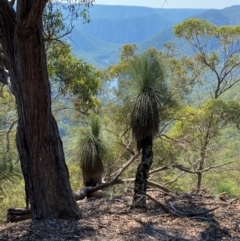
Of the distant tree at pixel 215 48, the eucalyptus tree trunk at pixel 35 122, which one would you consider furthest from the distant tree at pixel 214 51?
the eucalyptus tree trunk at pixel 35 122

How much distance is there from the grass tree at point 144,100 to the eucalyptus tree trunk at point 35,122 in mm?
1357

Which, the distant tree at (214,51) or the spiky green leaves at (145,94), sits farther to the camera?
the distant tree at (214,51)

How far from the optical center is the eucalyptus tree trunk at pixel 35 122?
4.43m

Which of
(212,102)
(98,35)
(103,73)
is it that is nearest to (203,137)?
(212,102)

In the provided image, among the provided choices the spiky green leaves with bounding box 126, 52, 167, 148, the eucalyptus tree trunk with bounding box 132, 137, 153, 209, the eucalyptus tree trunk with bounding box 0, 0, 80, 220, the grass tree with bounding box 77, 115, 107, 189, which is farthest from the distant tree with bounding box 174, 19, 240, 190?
the eucalyptus tree trunk with bounding box 0, 0, 80, 220

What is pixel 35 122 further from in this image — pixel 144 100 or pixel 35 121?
pixel 144 100

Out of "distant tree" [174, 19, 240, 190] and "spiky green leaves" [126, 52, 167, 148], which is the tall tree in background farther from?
"distant tree" [174, 19, 240, 190]

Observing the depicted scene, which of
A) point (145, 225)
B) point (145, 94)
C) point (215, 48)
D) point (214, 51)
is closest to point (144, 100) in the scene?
point (145, 94)

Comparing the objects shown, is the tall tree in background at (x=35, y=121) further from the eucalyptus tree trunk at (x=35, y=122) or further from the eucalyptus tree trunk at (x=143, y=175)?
the eucalyptus tree trunk at (x=143, y=175)

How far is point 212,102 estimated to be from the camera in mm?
13500

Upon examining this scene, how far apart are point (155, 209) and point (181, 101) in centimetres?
170

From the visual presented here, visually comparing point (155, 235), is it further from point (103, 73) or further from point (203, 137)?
point (103, 73)

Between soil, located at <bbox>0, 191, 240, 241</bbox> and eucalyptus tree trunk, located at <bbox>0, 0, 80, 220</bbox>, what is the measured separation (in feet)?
0.77

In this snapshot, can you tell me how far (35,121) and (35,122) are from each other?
12 mm
